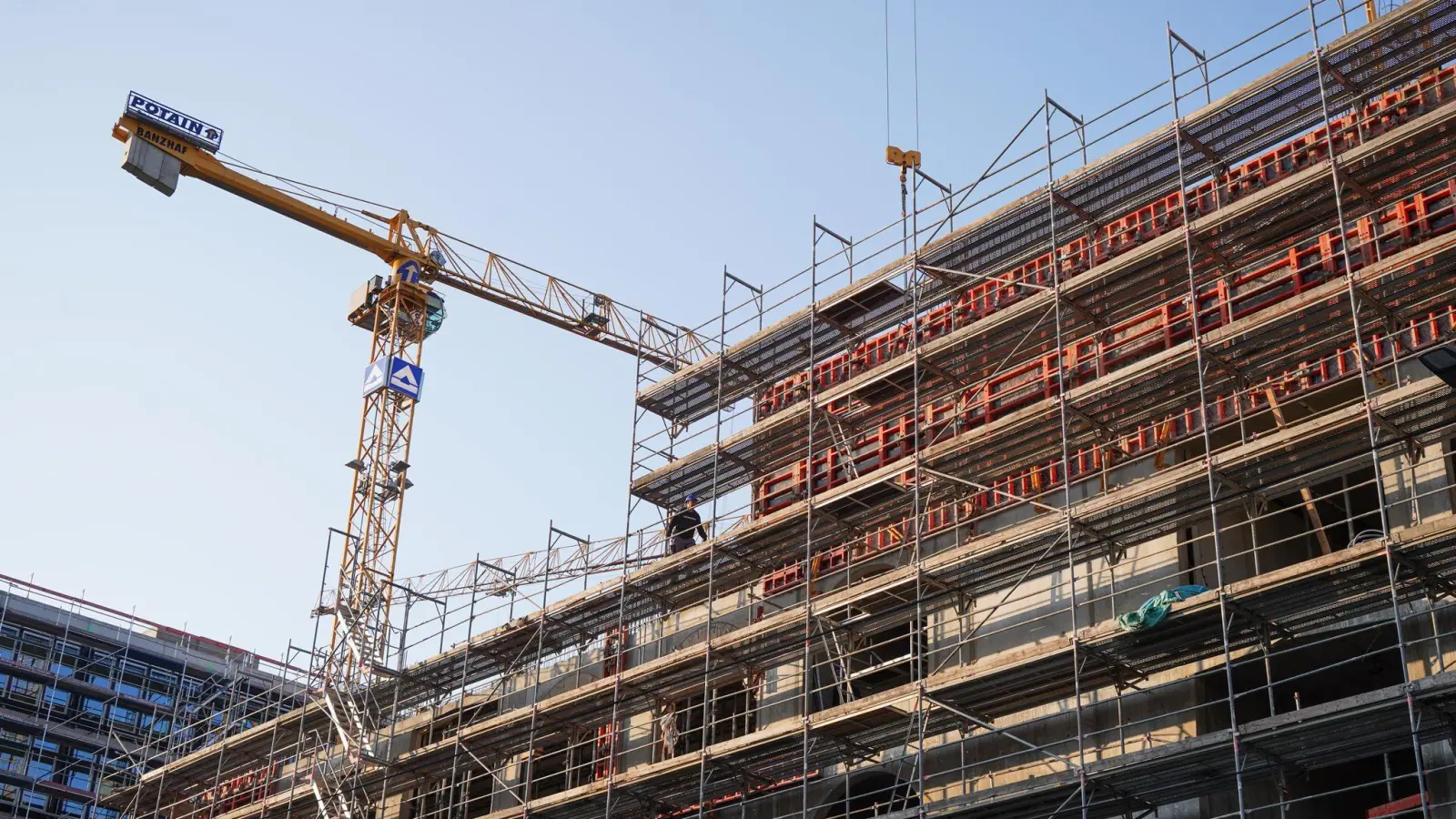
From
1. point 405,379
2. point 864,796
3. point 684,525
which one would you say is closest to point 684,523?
point 684,525

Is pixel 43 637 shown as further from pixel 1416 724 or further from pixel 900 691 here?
pixel 1416 724

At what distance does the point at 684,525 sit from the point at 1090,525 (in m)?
14.8

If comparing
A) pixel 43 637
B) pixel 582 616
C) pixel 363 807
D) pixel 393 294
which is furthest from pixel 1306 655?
pixel 43 637

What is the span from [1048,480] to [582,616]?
1207 cm

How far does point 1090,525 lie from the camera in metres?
30.5

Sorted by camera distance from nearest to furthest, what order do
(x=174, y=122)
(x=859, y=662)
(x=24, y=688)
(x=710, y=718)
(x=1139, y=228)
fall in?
(x=1139, y=228) → (x=859, y=662) → (x=710, y=718) → (x=174, y=122) → (x=24, y=688)

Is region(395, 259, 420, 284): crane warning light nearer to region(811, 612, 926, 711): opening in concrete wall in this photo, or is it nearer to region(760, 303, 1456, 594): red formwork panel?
region(760, 303, 1456, 594): red formwork panel

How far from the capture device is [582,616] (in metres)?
41.2

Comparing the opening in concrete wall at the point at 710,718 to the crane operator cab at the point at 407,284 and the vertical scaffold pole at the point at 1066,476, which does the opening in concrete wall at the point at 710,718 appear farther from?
the crane operator cab at the point at 407,284

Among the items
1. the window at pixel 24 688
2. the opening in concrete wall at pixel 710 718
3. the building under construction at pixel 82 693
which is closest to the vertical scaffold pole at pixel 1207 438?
the opening in concrete wall at pixel 710 718

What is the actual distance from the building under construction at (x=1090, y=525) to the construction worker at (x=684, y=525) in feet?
1.37

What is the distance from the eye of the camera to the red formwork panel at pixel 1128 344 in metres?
30.2

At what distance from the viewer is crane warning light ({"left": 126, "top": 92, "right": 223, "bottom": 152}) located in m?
60.9

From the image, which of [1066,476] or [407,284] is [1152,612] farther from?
[407,284]
